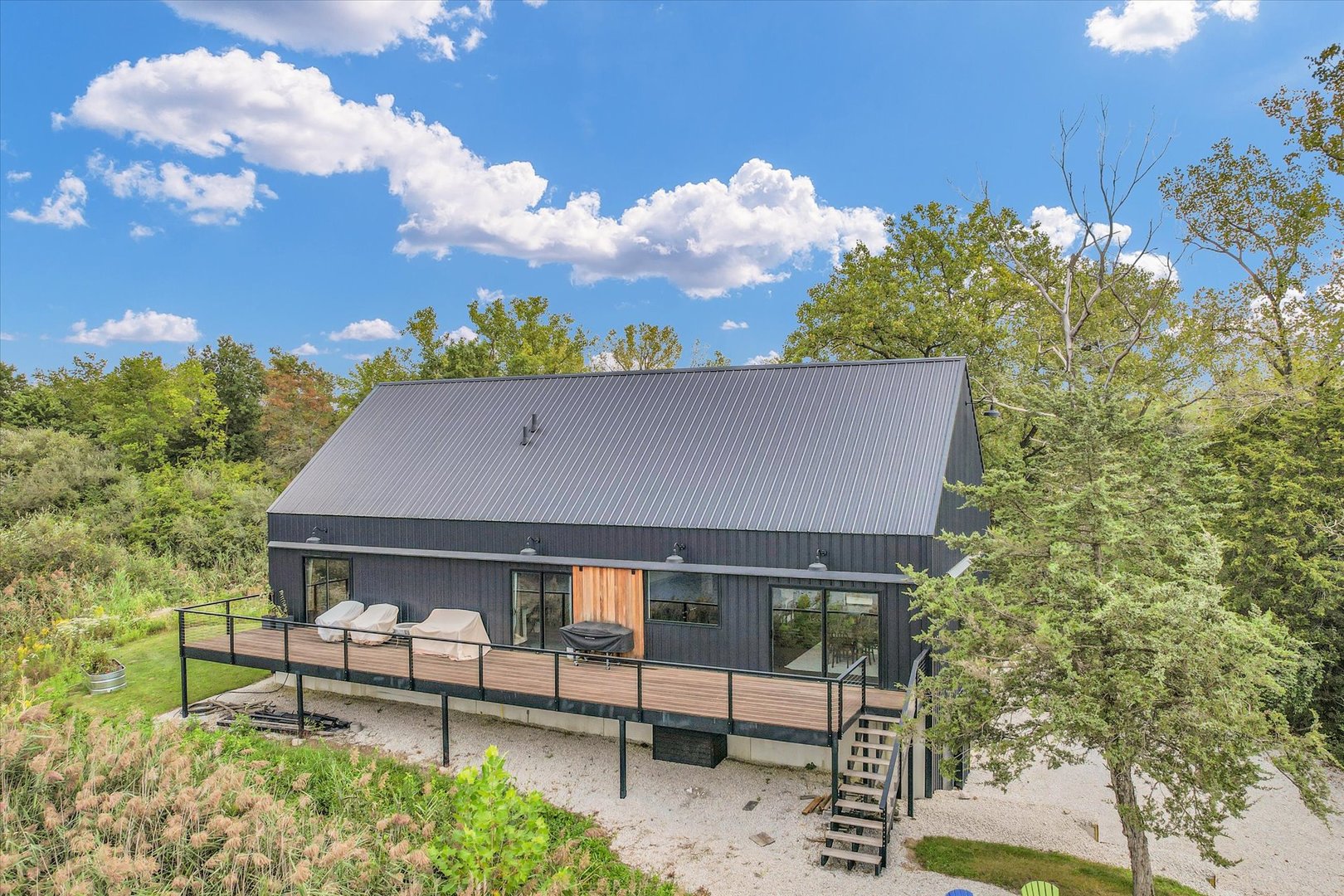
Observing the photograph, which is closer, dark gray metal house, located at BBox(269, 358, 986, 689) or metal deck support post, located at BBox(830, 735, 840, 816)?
metal deck support post, located at BBox(830, 735, 840, 816)

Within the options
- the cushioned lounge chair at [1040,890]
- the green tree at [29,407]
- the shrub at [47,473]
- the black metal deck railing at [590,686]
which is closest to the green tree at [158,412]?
the shrub at [47,473]

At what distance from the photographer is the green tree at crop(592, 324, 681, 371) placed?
136ft

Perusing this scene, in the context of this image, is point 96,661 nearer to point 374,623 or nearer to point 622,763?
point 374,623

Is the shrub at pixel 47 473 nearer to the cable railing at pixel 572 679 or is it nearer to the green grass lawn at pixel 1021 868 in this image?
the cable railing at pixel 572 679

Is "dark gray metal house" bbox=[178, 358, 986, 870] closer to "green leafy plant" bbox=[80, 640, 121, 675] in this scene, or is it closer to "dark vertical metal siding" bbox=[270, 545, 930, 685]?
"dark vertical metal siding" bbox=[270, 545, 930, 685]

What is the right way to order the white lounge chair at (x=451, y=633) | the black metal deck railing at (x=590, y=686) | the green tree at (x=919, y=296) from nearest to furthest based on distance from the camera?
the black metal deck railing at (x=590, y=686) → the white lounge chair at (x=451, y=633) → the green tree at (x=919, y=296)

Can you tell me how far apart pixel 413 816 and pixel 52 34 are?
75.6 feet

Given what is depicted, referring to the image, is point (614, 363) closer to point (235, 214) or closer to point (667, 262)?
point (667, 262)

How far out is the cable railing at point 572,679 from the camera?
9.80 metres

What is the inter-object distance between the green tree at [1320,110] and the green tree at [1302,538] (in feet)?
24.2

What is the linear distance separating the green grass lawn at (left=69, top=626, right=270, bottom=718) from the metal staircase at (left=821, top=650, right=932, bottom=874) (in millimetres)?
11311

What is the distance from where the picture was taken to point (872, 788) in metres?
9.43

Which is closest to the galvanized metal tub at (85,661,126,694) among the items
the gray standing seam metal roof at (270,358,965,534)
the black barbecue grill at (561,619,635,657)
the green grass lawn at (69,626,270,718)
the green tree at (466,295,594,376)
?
the green grass lawn at (69,626,270,718)

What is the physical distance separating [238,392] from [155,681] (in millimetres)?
23651
